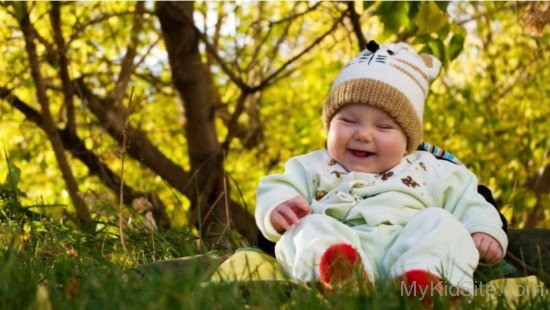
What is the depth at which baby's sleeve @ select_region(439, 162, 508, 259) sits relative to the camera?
10.6ft

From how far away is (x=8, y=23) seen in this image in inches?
265

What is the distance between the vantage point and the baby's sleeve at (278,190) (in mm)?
3191

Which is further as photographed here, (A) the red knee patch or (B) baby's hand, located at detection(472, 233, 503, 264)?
(B) baby's hand, located at detection(472, 233, 503, 264)

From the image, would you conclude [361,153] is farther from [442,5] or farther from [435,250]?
[442,5]

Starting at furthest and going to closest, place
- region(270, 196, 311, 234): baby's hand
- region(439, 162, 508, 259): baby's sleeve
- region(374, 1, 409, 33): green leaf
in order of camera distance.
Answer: region(374, 1, 409, 33): green leaf → region(439, 162, 508, 259): baby's sleeve → region(270, 196, 311, 234): baby's hand

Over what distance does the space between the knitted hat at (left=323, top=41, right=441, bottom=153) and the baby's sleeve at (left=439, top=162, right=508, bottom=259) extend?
221mm

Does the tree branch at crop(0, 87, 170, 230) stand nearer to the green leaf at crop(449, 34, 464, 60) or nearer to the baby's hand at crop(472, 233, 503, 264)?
the green leaf at crop(449, 34, 464, 60)

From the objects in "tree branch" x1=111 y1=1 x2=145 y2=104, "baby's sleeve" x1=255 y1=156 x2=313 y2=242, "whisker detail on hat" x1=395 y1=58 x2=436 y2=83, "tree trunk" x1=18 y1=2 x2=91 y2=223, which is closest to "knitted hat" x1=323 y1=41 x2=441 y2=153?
"whisker detail on hat" x1=395 y1=58 x2=436 y2=83

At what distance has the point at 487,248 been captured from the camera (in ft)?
10.4

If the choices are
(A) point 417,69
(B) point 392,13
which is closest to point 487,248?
(A) point 417,69

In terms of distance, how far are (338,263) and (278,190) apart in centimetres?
60

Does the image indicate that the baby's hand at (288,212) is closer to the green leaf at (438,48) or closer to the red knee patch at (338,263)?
the red knee patch at (338,263)

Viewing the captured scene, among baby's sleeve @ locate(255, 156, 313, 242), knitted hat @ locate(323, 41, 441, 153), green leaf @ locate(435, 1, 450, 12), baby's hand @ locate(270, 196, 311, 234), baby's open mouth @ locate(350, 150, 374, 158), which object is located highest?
green leaf @ locate(435, 1, 450, 12)

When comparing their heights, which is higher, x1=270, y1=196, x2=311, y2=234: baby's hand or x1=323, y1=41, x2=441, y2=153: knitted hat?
x1=323, y1=41, x2=441, y2=153: knitted hat
